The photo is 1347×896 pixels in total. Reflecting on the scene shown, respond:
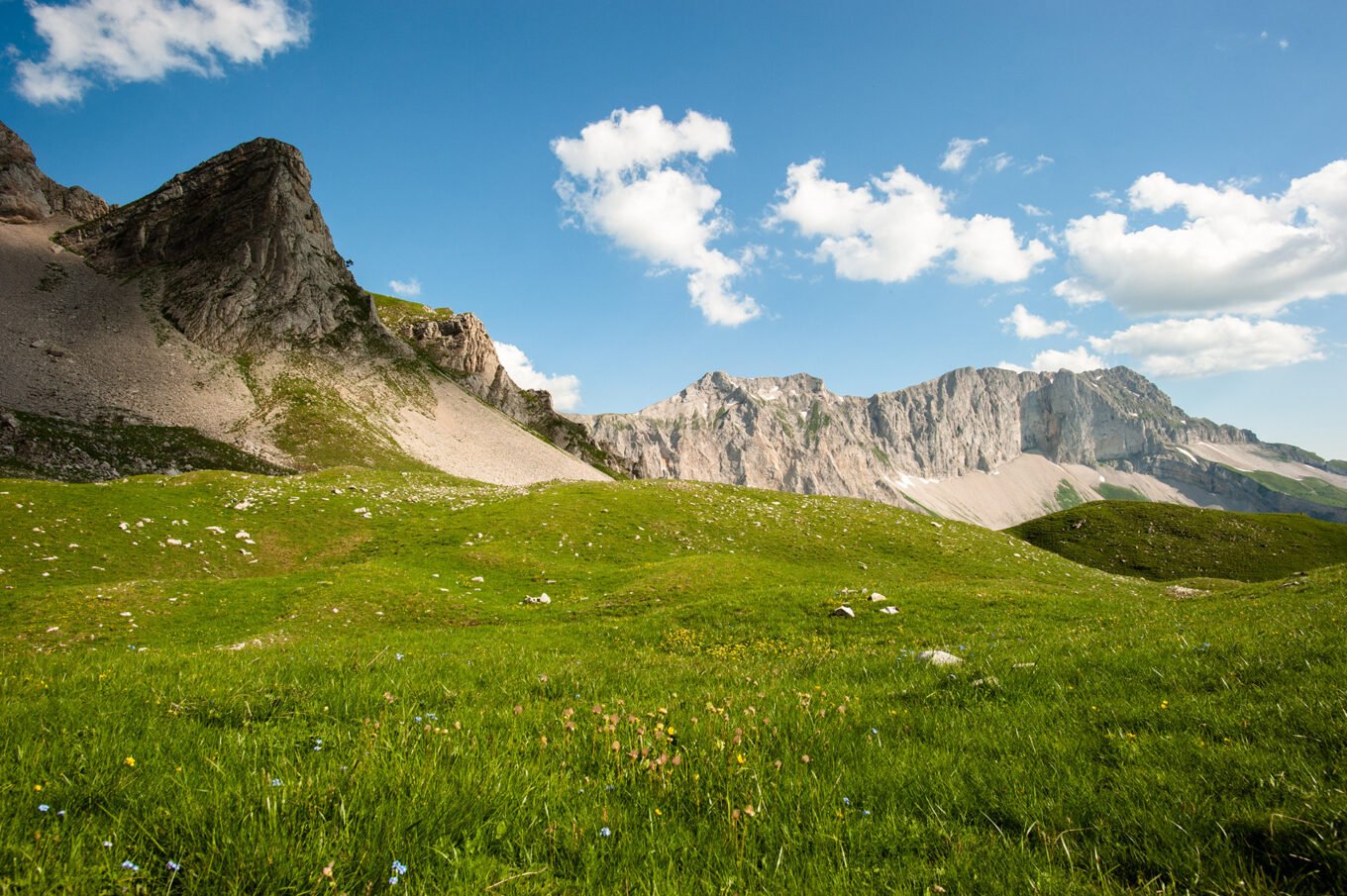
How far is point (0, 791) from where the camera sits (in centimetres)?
337

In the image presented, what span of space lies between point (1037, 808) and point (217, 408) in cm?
11962

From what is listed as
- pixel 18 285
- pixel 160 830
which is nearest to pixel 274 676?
pixel 160 830

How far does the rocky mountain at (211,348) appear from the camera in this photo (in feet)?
259

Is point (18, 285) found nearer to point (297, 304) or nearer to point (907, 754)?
point (297, 304)

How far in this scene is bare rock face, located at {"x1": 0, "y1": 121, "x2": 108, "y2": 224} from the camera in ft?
438

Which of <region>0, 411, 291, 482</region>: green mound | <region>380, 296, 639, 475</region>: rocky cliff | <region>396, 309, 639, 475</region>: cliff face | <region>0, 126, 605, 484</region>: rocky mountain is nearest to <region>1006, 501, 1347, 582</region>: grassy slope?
<region>0, 126, 605, 484</region>: rocky mountain

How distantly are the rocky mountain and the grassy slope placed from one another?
104 m

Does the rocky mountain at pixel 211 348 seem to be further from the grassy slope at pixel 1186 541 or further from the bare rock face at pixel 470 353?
the grassy slope at pixel 1186 541

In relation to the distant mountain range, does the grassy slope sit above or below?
below

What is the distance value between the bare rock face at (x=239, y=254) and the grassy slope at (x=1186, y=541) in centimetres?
15771

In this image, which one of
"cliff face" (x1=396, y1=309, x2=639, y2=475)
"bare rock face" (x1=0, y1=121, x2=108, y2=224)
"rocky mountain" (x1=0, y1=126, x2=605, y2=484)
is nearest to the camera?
"rocky mountain" (x1=0, y1=126, x2=605, y2=484)

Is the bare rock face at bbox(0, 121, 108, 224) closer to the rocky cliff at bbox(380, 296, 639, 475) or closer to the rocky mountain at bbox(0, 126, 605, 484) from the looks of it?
the rocky mountain at bbox(0, 126, 605, 484)

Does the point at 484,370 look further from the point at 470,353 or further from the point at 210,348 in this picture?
the point at 210,348

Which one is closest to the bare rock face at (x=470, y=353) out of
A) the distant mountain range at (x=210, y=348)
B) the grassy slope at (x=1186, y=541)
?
the distant mountain range at (x=210, y=348)
